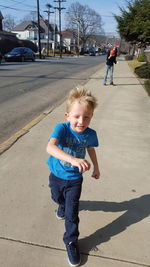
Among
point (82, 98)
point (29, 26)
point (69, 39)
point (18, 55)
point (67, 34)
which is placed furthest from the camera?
point (67, 34)

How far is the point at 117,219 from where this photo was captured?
8.50 feet

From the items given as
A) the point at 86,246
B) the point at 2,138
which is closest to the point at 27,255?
the point at 86,246

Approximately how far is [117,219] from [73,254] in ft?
2.32

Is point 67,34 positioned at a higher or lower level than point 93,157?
higher

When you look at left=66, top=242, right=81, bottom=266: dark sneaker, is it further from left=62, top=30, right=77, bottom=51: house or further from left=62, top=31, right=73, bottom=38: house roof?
left=62, top=31, right=73, bottom=38: house roof

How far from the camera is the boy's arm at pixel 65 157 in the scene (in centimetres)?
162

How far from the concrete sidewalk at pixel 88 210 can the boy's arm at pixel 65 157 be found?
2.88 feet

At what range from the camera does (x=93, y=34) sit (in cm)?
10088

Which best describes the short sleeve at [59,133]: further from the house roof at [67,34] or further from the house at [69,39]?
the house roof at [67,34]

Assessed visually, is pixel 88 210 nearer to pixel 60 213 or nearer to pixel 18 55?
pixel 60 213

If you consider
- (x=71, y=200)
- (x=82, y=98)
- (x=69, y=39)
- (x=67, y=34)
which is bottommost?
(x=71, y=200)

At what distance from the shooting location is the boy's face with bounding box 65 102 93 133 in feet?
6.07

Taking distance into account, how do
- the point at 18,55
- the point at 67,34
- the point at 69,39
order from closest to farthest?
the point at 18,55 → the point at 69,39 → the point at 67,34

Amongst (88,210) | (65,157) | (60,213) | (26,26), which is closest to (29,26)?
(26,26)
